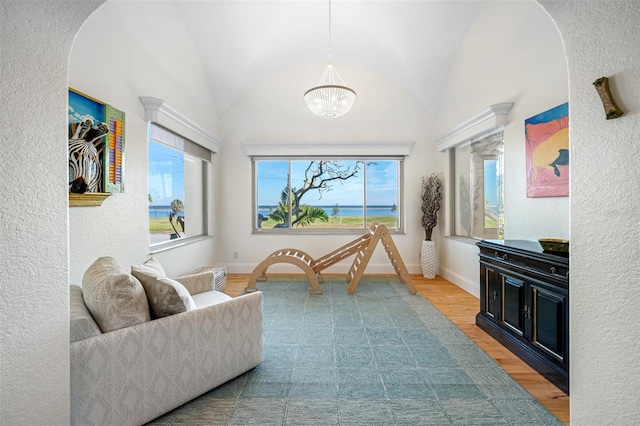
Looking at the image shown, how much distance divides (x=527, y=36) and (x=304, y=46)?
288 centimetres

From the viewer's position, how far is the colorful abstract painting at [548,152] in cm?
251

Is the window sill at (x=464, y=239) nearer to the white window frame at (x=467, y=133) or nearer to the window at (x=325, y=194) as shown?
the white window frame at (x=467, y=133)

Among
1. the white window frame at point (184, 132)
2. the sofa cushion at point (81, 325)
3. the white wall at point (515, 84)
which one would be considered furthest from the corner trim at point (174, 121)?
the white wall at point (515, 84)

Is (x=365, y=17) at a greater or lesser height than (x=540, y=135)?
greater

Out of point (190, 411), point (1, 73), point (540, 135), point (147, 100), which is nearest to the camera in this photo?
point (1, 73)

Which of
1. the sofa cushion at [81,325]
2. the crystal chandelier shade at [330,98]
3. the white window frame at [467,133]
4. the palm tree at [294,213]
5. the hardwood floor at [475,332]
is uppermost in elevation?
the crystal chandelier shade at [330,98]

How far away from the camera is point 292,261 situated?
3902 mm

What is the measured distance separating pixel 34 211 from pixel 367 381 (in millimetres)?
1919

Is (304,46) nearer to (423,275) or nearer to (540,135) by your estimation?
(540,135)

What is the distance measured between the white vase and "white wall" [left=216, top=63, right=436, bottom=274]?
290mm

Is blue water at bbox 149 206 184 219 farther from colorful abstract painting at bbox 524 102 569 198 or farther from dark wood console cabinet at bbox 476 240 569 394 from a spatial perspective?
colorful abstract painting at bbox 524 102 569 198

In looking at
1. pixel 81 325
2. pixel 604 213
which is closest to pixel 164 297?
pixel 81 325

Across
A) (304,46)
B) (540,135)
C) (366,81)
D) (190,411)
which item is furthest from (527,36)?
(190,411)

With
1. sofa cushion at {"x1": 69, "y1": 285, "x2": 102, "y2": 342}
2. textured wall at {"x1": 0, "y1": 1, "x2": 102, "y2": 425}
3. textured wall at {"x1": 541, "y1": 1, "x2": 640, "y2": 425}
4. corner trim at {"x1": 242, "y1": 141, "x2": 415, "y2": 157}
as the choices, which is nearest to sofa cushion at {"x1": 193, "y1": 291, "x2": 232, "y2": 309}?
sofa cushion at {"x1": 69, "y1": 285, "x2": 102, "y2": 342}
